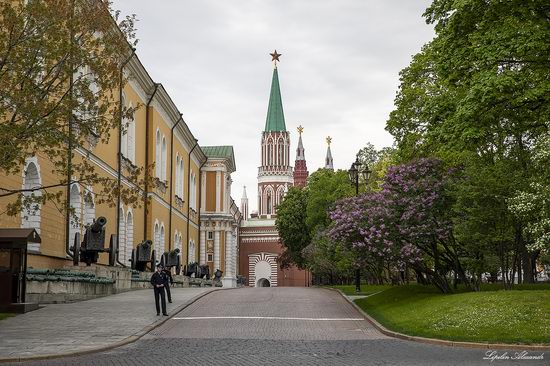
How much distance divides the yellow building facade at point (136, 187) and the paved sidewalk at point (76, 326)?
8.60ft

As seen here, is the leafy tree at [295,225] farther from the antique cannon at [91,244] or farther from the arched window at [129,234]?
the antique cannon at [91,244]

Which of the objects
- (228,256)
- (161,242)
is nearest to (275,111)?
(228,256)

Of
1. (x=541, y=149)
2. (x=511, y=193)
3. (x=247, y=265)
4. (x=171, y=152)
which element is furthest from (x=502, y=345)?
(x=247, y=265)

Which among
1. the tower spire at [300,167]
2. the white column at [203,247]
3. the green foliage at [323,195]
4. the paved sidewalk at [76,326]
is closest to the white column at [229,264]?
the white column at [203,247]

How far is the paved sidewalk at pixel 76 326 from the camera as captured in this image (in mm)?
15016

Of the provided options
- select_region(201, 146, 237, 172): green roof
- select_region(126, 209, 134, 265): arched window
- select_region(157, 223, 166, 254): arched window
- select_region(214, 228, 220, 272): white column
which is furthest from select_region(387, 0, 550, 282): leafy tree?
select_region(201, 146, 237, 172): green roof

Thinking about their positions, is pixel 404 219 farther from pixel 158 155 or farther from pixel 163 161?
pixel 163 161

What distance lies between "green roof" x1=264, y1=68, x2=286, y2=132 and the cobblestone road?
115m

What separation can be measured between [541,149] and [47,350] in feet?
42.1

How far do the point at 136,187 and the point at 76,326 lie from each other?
9.33 metres

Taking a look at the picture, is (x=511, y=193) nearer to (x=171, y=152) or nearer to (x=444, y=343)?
(x=444, y=343)

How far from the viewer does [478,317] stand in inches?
742

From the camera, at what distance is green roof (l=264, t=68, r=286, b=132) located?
13988 cm

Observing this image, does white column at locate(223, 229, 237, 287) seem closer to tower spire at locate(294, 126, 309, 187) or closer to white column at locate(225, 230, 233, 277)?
white column at locate(225, 230, 233, 277)
